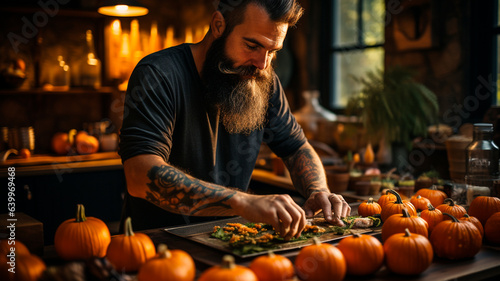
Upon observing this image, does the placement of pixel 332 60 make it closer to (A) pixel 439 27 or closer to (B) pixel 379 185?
(A) pixel 439 27

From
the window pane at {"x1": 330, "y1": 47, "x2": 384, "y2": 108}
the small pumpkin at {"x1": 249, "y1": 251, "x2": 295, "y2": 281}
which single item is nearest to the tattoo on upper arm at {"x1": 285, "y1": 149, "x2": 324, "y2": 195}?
the small pumpkin at {"x1": 249, "y1": 251, "x2": 295, "y2": 281}

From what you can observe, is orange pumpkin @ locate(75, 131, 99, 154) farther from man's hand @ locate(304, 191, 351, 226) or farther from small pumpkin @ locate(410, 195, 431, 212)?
small pumpkin @ locate(410, 195, 431, 212)

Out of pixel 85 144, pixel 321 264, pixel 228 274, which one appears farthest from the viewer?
pixel 85 144

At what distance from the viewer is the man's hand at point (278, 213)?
1.40 m

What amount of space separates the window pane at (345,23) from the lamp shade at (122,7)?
2031 mm

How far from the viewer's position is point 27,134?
4297mm

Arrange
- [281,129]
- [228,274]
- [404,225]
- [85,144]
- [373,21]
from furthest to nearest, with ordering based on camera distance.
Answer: [85,144] → [373,21] → [281,129] → [404,225] → [228,274]

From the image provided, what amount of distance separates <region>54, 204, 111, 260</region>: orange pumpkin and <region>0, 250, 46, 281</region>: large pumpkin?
8.1 inches

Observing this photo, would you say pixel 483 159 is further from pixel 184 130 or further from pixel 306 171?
pixel 184 130

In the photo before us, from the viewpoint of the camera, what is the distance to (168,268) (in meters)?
1.11

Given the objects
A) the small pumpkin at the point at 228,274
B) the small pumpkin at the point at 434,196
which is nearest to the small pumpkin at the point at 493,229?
the small pumpkin at the point at 434,196

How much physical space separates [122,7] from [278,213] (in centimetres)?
268

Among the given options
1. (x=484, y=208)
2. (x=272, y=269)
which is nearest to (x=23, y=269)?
(x=272, y=269)

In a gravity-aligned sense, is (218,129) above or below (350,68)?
below
